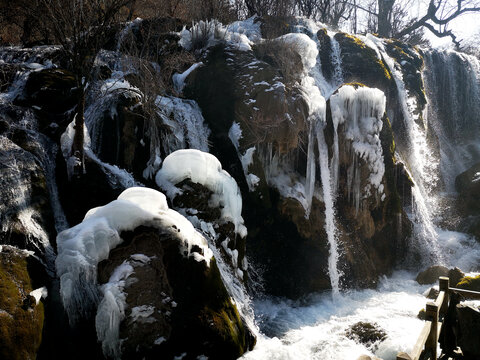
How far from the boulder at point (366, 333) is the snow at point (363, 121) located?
9.47ft

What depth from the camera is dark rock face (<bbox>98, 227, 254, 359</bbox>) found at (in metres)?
3.05

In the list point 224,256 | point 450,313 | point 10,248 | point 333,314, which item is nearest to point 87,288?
point 10,248

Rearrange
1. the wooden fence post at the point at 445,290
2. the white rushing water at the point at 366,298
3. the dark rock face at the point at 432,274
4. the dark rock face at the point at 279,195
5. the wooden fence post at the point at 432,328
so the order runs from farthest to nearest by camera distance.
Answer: the dark rock face at the point at 432,274 < the dark rock face at the point at 279,195 < the white rushing water at the point at 366,298 < the wooden fence post at the point at 445,290 < the wooden fence post at the point at 432,328

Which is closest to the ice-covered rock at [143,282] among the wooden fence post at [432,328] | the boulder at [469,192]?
the wooden fence post at [432,328]

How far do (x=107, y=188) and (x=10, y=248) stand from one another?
1.83 m

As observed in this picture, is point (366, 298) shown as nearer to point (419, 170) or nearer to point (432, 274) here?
point (432, 274)

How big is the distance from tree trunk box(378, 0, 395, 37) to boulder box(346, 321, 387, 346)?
17.7m

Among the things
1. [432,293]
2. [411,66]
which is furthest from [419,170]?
[432,293]

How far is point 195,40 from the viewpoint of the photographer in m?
8.80

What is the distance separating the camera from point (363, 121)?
772 centimetres

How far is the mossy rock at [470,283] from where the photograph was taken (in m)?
5.97

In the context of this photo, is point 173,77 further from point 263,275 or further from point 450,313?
point 450,313

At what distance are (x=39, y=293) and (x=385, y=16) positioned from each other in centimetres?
2064

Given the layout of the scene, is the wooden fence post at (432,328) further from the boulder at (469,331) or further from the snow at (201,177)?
the snow at (201,177)
